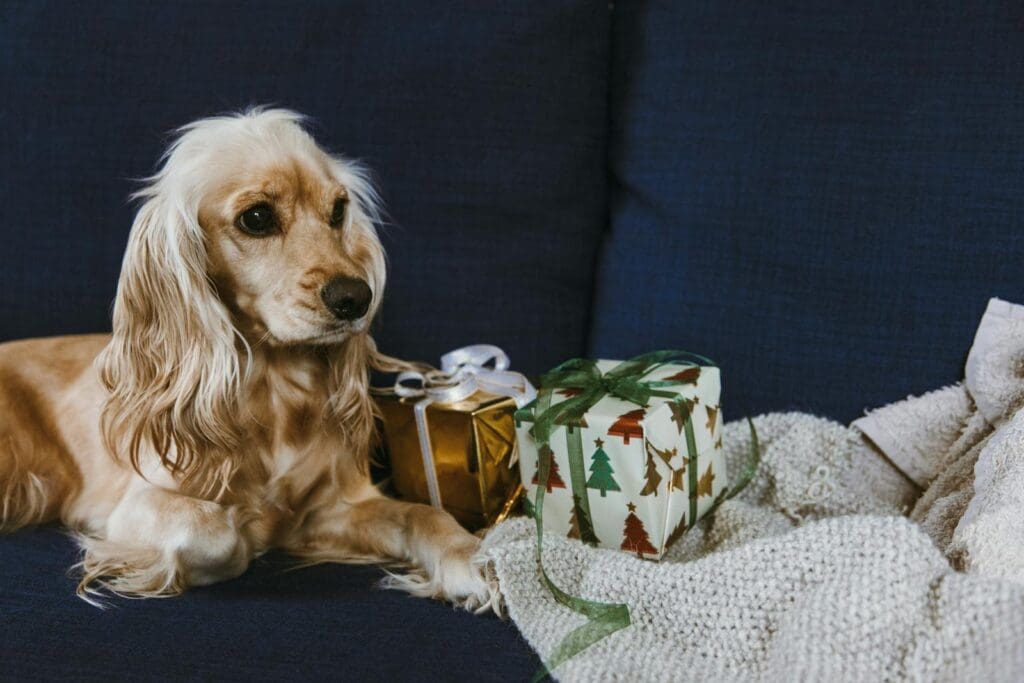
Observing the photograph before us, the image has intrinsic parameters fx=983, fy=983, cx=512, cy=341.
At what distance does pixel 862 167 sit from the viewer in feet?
4.75

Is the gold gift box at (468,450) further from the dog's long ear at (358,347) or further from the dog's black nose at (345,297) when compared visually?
the dog's black nose at (345,297)

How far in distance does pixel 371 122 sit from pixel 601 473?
71 centimetres

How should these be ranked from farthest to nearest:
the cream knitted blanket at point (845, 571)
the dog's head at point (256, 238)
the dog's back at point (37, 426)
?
the dog's back at point (37, 426), the dog's head at point (256, 238), the cream knitted blanket at point (845, 571)

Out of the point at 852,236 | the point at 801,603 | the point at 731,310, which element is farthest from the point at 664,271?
the point at 801,603

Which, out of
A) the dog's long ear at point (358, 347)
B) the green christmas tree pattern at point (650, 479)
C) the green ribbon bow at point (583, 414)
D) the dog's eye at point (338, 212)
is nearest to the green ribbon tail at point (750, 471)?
the green ribbon bow at point (583, 414)

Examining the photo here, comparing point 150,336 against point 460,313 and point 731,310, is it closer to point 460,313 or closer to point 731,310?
point 460,313

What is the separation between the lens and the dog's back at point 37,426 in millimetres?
1506

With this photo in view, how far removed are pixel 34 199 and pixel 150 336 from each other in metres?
0.45

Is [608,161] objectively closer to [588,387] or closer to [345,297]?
[588,387]

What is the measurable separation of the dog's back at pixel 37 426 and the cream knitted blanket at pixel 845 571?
76 cm

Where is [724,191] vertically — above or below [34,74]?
below

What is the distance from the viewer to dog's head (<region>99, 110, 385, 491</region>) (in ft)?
4.25

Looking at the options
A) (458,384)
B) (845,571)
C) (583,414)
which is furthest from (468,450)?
(845,571)

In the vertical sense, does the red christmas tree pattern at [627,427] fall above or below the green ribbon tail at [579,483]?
above
